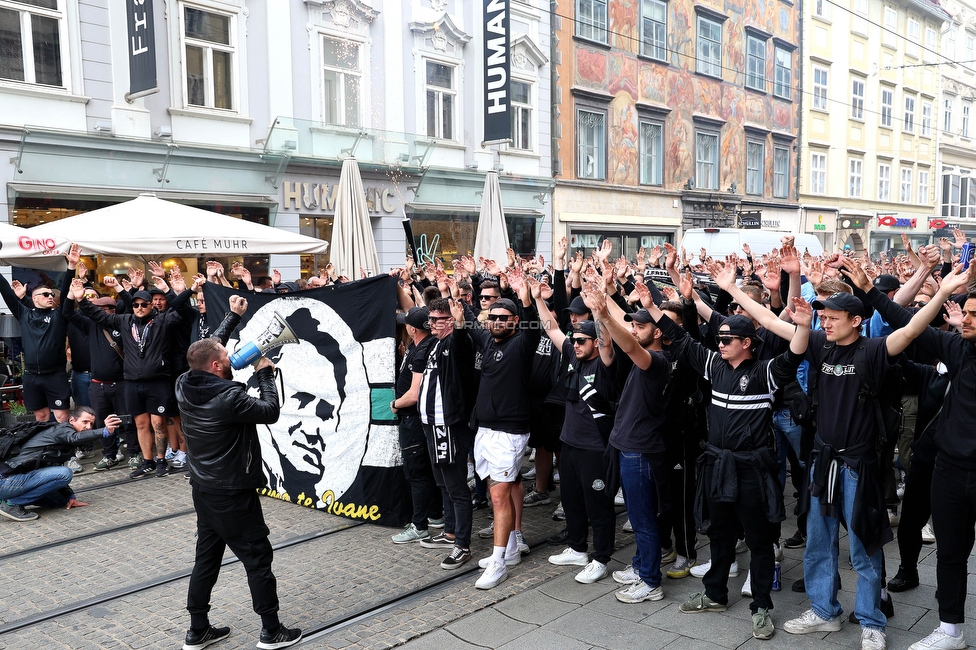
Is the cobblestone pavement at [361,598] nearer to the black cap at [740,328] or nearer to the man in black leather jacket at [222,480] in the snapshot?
the man in black leather jacket at [222,480]

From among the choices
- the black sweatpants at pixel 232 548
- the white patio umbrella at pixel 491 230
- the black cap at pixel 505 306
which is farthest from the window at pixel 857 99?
the black sweatpants at pixel 232 548

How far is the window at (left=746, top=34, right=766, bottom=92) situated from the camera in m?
29.7

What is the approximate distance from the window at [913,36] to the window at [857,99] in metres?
5.09

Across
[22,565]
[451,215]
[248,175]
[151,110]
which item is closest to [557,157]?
[451,215]

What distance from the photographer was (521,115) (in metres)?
21.2

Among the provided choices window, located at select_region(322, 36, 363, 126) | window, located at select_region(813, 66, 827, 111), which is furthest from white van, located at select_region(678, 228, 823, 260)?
window, located at select_region(813, 66, 827, 111)

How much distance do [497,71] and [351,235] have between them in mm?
8882

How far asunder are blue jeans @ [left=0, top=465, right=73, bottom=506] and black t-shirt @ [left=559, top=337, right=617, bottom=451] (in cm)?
468

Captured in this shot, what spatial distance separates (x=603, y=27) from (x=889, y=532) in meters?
21.5

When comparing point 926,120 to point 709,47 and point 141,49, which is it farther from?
point 141,49

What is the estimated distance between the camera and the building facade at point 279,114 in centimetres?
1291

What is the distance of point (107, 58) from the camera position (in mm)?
13492

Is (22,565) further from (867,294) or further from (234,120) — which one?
(234,120)

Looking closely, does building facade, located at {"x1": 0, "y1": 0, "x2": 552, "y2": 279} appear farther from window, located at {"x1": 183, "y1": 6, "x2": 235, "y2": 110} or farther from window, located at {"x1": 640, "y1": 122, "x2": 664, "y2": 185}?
window, located at {"x1": 640, "y1": 122, "x2": 664, "y2": 185}
